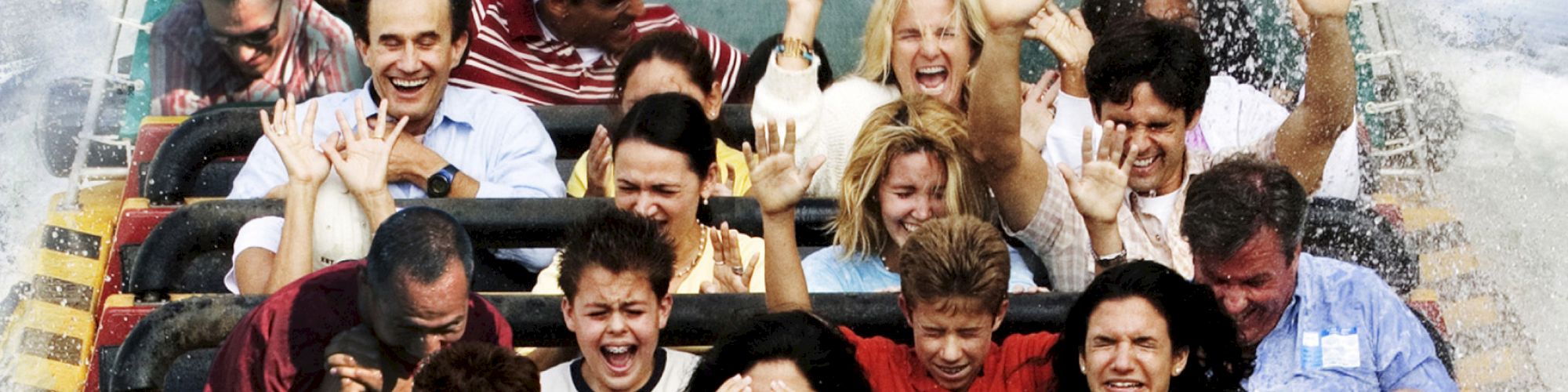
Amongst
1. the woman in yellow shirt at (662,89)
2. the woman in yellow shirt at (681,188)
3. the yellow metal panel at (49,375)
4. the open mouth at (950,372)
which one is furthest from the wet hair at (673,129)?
the yellow metal panel at (49,375)

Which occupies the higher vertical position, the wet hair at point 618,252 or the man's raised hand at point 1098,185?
the man's raised hand at point 1098,185

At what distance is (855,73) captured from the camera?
15.6ft

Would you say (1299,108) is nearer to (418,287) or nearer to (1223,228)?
(1223,228)

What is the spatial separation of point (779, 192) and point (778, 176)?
26 millimetres

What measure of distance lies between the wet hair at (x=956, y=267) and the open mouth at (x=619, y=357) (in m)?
0.43

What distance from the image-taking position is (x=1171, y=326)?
3.74 metres

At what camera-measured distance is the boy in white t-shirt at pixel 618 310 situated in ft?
12.6

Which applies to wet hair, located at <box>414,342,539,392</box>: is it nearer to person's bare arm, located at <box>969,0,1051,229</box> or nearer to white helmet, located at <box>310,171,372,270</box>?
white helmet, located at <box>310,171,372,270</box>

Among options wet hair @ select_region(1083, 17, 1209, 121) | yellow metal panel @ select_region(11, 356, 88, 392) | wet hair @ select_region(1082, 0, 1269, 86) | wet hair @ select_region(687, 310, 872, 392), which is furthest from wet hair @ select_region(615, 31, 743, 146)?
yellow metal panel @ select_region(11, 356, 88, 392)

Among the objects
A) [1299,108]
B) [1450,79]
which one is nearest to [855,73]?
[1299,108]

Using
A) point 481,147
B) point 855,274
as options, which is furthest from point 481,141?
point 855,274

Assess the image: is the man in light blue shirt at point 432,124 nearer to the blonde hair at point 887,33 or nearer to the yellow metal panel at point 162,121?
the yellow metal panel at point 162,121

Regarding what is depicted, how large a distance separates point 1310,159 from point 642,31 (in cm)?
141

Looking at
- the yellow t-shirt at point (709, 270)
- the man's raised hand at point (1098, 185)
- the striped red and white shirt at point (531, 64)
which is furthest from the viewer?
Result: the striped red and white shirt at point (531, 64)
